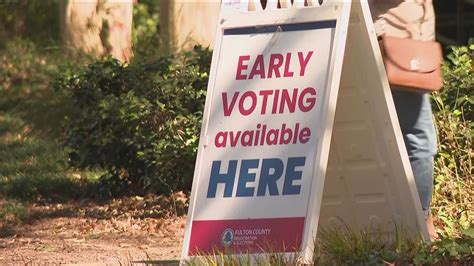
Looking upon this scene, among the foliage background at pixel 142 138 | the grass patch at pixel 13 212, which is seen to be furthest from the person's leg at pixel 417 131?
the grass patch at pixel 13 212

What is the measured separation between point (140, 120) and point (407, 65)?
4.02m

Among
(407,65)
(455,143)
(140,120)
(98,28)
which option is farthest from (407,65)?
(98,28)

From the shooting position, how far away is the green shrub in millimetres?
8352

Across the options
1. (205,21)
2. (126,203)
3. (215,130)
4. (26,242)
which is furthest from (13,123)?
(215,130)

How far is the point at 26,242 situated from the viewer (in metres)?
8.63

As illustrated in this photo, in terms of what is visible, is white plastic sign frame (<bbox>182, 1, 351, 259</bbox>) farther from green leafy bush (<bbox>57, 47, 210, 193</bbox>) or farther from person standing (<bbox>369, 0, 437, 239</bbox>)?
green leafy bush (<bbox>57, 47, 210, 193</bbox>)

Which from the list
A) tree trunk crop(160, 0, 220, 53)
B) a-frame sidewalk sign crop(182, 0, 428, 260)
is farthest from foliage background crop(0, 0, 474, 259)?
a-frame sidewalk sign crop(182, 0, 428, 260)

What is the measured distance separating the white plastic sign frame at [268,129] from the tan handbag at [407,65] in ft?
1.46

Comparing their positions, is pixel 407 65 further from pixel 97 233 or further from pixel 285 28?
pixel 97 233

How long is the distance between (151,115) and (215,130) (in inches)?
146

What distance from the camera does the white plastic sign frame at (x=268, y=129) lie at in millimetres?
5883

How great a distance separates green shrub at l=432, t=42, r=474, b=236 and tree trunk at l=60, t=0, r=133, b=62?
6.44m

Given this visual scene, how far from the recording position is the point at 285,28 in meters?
6.11

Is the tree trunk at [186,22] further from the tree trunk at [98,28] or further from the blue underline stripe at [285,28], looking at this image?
the blue underline stripe at [285,28]
